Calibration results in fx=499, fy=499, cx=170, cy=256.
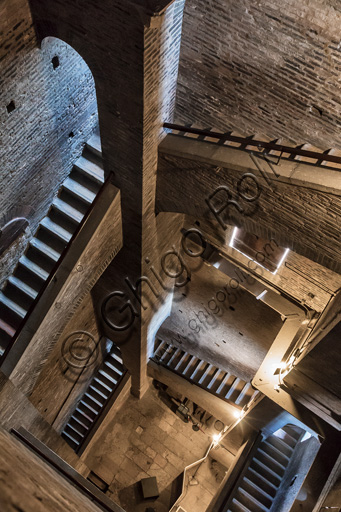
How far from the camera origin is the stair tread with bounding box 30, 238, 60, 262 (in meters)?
7.77

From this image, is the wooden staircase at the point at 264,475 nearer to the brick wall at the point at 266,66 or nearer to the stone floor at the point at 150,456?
the stone floor at the point at 150,456

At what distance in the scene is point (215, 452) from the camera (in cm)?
1142

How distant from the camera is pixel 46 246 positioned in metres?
7.86

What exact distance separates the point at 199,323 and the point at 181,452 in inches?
121

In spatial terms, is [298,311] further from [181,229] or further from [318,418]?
[181,229]

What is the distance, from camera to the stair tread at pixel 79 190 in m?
7.86

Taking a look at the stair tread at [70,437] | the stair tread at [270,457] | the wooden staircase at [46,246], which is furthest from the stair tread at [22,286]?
the stair tread at [270,457]

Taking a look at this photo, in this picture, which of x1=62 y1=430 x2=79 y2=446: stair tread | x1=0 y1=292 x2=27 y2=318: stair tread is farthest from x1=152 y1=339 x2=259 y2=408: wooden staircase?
x1=0 y1=292 x2=27 y2=318: stair tread

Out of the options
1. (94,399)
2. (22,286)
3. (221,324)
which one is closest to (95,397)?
(94,399)

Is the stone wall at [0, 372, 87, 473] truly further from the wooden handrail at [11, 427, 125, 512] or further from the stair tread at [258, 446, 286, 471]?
the stair tread at [258, 446, 286, 471]

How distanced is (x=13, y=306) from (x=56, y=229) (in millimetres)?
1386

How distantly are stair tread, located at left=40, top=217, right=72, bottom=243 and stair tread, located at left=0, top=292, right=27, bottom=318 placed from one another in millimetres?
1271

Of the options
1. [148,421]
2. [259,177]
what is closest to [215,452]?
[148,421]

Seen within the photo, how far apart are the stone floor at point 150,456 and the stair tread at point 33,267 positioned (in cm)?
573
